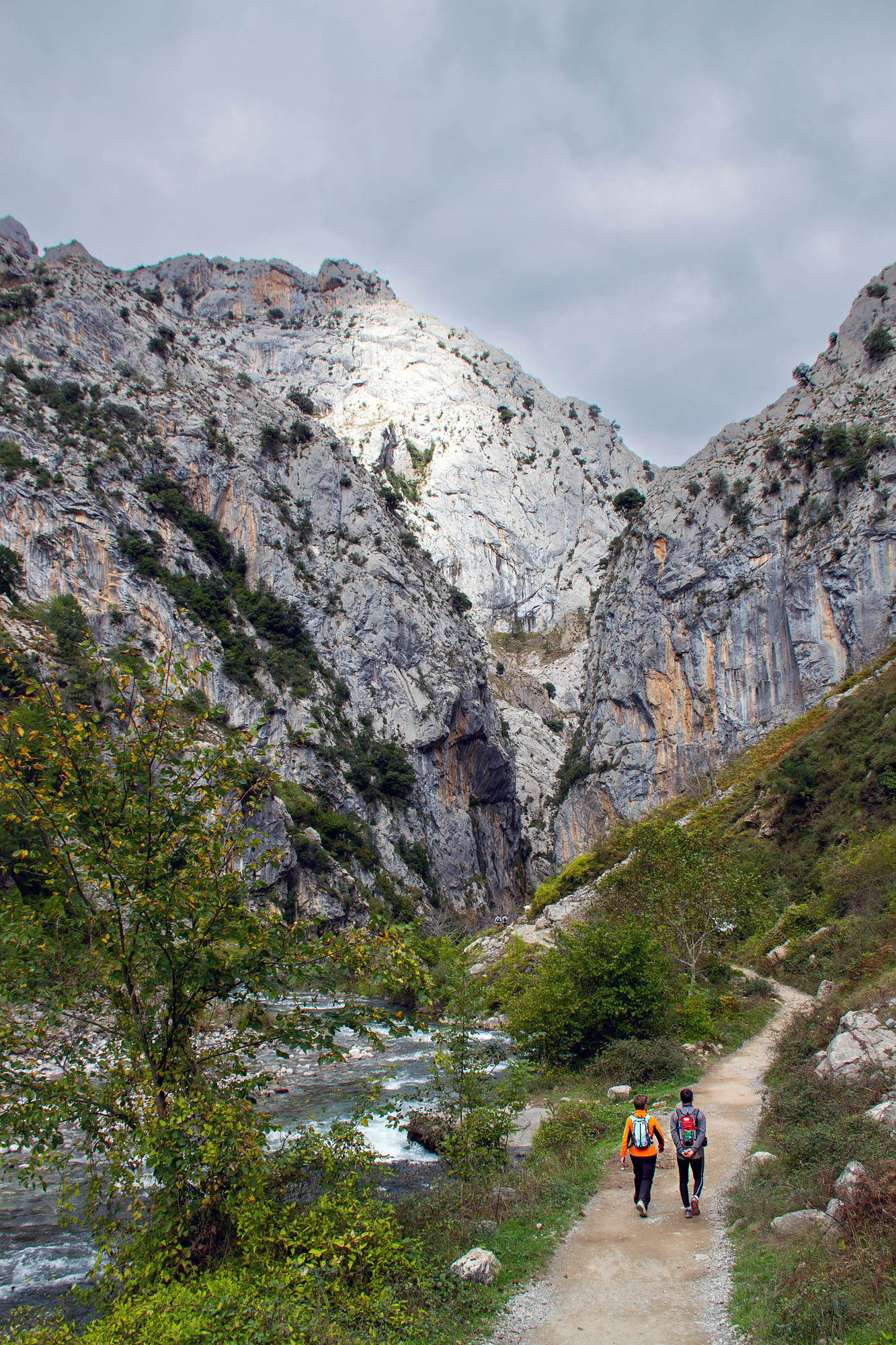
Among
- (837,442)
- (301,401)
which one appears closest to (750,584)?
(837,442)

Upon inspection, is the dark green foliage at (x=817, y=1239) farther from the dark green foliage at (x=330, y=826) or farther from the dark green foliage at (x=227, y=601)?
the dark green foliage at (x=227, y=601)

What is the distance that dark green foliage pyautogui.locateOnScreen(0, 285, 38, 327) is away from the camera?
6588 centimetres

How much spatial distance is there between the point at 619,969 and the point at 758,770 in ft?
97.9

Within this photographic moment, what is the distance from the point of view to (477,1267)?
6.91m

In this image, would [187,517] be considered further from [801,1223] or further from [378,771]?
[801,1223]

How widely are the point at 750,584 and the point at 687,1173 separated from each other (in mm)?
55718

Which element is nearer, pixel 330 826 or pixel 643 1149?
pixel 643 1149

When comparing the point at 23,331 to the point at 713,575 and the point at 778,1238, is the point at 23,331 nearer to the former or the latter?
the point at 713,575

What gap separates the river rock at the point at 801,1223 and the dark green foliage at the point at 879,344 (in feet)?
217

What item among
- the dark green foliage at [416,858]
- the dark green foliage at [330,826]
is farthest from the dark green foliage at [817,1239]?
the dark green foliage at [416,858]

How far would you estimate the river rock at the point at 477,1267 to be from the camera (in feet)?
22.4

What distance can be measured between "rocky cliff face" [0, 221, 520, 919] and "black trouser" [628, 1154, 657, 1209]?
41336 mm

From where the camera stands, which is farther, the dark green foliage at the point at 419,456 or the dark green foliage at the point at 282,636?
the dark green foliage at the point at 419,456

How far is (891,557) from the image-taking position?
4884 centimetres
